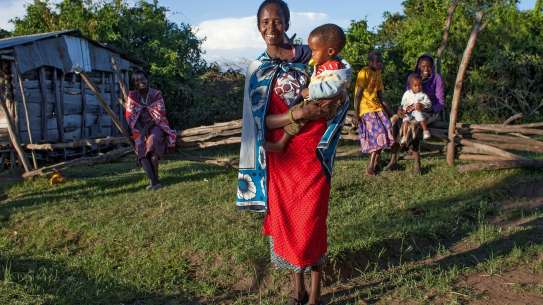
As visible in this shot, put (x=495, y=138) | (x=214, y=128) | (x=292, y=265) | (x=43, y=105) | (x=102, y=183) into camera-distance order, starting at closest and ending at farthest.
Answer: (x=292, y=265) < (x=495, y=138) < (x=102, y=183) < (x=214, y=128) < (x=43, y=105)

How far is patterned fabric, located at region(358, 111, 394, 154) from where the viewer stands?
23.6 ft

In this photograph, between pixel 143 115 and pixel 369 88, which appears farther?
pixel 143 115

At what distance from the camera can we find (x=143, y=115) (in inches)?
291

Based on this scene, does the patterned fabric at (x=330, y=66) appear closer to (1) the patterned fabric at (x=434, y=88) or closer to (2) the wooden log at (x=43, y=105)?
(1) the patterned fabric at (x=434, y=88)

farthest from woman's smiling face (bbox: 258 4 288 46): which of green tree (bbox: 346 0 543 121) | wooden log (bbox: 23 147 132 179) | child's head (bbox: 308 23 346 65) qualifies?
green tree (bbox: 346 0 543 121)

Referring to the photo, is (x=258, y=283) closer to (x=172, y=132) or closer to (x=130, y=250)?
(x=130, y=250)

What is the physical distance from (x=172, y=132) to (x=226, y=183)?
1045 millimetres

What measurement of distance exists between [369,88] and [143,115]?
9.96 ft

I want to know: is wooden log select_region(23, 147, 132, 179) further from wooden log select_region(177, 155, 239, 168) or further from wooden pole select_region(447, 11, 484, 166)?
wooden pole select_region(447, 11, 484, 166)

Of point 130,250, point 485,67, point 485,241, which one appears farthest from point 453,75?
point 130,250

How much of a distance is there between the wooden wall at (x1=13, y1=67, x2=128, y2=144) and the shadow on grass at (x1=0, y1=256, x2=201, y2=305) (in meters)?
7.91

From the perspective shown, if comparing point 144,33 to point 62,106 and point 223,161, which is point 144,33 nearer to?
point 62,106

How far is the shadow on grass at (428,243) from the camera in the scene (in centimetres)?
399

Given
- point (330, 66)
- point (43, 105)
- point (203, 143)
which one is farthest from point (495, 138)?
point (43, 105)
